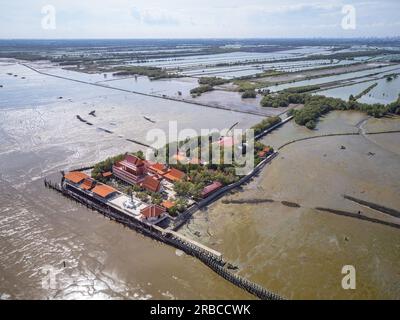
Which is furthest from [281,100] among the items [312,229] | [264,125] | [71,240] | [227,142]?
[71,240]

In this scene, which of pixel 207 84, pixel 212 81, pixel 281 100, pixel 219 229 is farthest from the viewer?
pixel 212 81

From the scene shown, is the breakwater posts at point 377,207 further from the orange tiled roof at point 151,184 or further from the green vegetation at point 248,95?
the green vegetation at point 248,95

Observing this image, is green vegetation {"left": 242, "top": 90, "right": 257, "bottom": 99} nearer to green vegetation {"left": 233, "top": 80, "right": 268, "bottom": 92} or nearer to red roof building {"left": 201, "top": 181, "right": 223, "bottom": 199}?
green vegetation {"left": 233, "top": 80, "right": 268, "bottom": 92}

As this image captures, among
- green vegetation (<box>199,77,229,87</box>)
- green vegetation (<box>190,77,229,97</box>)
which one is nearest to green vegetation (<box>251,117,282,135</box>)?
green vegetation (<box>190,77,229,97</box>)

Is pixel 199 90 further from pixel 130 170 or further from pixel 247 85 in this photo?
pixel 130 170

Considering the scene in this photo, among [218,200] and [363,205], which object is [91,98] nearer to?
[218,200]

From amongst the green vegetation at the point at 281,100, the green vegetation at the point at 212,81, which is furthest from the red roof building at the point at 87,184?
the green vegetation at the point at 212,81
